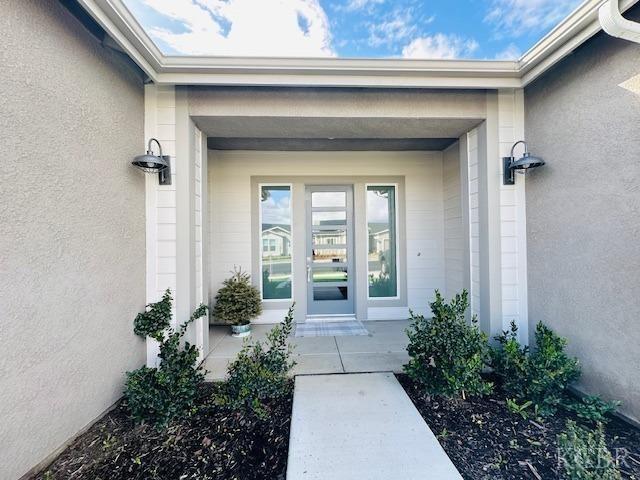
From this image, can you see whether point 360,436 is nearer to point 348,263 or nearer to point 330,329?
point 330,329

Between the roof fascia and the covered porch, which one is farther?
the covered porch

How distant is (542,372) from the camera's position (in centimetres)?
217

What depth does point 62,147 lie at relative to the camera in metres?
1.84

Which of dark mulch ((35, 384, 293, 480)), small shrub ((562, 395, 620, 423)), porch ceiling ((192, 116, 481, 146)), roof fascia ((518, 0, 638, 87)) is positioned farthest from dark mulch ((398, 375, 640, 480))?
roof fascia ((518, 0, 638, 87))

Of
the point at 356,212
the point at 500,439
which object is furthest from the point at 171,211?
the point at 500,439

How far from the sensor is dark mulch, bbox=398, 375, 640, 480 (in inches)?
64.6

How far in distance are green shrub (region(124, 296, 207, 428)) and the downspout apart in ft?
13.0

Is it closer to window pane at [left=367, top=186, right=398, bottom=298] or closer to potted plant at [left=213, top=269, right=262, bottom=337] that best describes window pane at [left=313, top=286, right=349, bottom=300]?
window pane at [left=367, top=186, right=398, bottom=298]

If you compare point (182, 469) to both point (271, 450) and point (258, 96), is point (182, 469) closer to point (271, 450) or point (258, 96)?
point (271, 450)

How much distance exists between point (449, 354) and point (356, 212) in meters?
2.87

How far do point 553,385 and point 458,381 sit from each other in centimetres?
85

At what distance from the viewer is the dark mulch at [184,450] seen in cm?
165

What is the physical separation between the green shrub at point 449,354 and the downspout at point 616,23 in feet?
6.94

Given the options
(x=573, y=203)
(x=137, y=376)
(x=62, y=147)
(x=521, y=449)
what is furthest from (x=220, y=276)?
(x=573, y=203)
